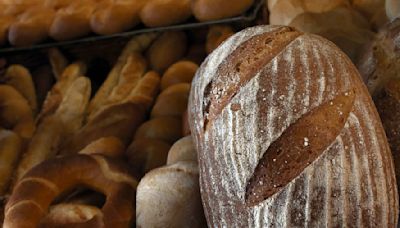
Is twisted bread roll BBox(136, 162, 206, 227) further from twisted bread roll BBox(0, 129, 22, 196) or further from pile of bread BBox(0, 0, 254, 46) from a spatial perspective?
pile of bread BBox(0, 0, 254, 46)

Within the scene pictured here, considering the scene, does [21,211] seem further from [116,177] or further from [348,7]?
[348,7]

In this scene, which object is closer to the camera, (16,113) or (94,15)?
(16,113)

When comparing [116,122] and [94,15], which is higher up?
[94,15]

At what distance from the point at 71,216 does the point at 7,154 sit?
0.43 metres

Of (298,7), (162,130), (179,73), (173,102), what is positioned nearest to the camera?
(298,7)

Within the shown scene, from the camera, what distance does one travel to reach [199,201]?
38.5 inches

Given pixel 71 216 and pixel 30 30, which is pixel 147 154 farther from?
pixel 30 30

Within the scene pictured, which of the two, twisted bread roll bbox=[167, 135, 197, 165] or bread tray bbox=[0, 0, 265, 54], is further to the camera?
bread tray bbox=[0, 0, 265, 54]

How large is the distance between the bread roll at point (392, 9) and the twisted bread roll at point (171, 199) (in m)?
0.49

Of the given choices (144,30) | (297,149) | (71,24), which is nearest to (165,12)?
(144,30)

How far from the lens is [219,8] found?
1595 mm

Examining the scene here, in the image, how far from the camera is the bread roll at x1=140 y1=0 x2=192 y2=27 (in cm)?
167

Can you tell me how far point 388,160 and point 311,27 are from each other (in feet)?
1.48

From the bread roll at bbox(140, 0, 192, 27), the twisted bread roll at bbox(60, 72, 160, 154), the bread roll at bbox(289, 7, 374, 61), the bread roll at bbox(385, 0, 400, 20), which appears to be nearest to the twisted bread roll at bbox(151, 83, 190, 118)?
the twisted bread roll at bbox(60, 72, 160, 154)
